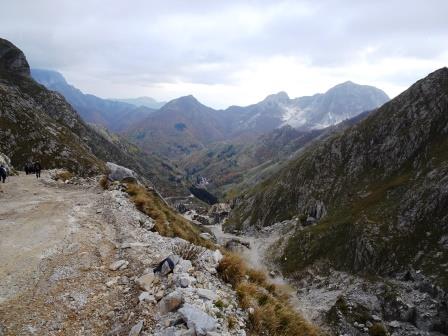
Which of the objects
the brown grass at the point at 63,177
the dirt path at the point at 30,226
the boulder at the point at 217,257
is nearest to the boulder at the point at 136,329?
the dirt path at the point at 30,226

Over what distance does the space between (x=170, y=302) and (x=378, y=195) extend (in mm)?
102740

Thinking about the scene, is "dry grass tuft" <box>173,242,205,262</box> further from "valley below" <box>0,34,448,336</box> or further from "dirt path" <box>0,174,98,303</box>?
"dirt path" <box>0,174,98,303</box>

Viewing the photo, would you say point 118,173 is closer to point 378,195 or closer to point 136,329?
point 136,329

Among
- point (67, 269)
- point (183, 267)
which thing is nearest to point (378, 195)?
point (183, 267)

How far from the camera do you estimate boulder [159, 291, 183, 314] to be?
12289 millimetres

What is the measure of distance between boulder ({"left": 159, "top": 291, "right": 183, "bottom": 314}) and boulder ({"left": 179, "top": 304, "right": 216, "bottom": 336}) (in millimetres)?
431

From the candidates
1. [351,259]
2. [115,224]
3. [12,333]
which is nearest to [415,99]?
[351,259]

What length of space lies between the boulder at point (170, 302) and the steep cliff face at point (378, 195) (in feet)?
225

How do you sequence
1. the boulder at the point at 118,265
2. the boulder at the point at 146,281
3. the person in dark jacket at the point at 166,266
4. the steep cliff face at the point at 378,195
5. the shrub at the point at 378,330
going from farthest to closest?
the steep cliff face at the point at 378,195 < the shrub at the point at 378,330 < the boulder at the point at 118,265 < the person in dark jacket at the point at 166,266 < the boulder at the point at 146,281

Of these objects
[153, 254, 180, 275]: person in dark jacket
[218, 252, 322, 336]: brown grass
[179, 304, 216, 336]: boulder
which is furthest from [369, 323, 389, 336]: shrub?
[179, 304, 216, 336]: boulder

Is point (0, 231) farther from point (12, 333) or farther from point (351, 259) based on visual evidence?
point (351, 259)

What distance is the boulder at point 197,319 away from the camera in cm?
1108

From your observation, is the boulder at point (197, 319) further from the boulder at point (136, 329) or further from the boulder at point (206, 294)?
the boulder at point (136, 329)

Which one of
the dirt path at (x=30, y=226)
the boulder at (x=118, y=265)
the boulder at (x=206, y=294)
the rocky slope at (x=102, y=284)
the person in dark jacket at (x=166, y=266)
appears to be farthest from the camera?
the boulder at (x=118, y=265)
